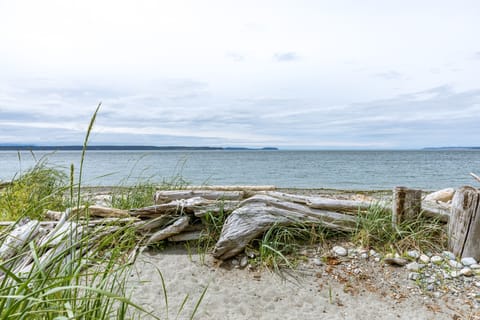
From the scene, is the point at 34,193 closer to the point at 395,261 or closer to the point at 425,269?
the point at 395,261

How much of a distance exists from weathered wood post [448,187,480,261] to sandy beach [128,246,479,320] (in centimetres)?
89

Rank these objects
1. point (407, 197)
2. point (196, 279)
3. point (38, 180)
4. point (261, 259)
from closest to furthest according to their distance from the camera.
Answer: point (196, 279) < point (261, 259) < point (407, 197) < point (38, 180)

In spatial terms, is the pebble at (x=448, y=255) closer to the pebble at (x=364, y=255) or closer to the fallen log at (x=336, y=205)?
the pebble at (x=364, y=255)

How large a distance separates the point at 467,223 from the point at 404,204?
0.74 m

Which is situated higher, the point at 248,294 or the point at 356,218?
the point at 356,218

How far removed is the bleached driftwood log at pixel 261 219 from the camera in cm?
433

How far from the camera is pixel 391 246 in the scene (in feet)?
14.6

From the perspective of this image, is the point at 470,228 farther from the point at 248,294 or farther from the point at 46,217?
the point at 46,217

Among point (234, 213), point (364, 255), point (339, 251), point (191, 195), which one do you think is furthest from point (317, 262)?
point (191, 195)

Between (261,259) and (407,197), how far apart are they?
2.21 m

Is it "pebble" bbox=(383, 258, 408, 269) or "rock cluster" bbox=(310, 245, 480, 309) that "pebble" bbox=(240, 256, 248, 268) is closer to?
"rock cluster" bbox=(310, 245, 480, 309)

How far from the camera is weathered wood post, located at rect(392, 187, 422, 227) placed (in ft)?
15.2

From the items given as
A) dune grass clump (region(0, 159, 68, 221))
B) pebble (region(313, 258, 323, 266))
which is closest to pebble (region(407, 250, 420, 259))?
pebble (region(313, 258, 323, 266))

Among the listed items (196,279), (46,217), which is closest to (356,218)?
(196,279)
